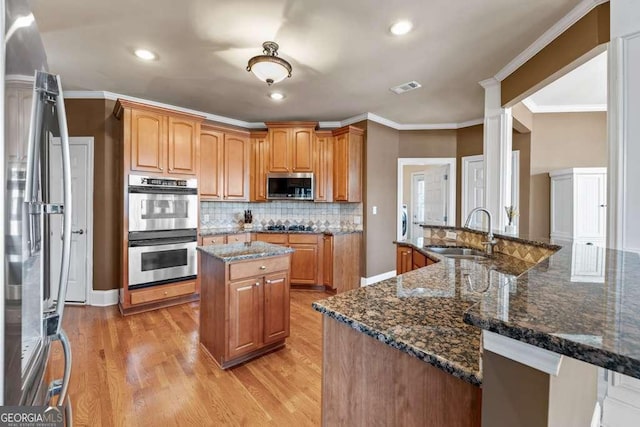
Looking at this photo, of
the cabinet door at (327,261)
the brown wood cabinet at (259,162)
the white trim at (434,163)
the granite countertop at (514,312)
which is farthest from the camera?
the white trim at (434,163)

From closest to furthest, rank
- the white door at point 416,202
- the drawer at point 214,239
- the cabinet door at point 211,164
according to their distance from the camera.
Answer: the drawer at point 214,239, the cabinet door at point 211,164, the white door at point 416,202

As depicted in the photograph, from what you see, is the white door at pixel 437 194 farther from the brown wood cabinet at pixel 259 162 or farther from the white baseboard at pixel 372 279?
the brown wood cabinet at pixel 259 162

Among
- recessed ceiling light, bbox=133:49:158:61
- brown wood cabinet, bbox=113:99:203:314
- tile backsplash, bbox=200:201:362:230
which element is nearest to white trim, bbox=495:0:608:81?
tile backsplash, bbox=200:201:362:230

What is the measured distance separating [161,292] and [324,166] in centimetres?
275

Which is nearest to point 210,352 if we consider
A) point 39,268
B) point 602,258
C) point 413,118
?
point 39,268

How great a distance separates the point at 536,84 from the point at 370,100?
70.0 inches

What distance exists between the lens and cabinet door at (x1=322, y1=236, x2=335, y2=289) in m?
4.07

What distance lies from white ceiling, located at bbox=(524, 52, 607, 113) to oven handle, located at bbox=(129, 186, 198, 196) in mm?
4222

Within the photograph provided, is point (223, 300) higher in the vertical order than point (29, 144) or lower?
lower

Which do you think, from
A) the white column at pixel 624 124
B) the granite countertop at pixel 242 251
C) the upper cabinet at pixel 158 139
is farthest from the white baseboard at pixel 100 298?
the white column at pixel 624 124

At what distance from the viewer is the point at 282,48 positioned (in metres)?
2.49

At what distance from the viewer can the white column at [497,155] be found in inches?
114

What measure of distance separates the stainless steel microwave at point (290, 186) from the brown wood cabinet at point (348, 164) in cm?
42

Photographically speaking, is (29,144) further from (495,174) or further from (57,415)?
(495,174)
